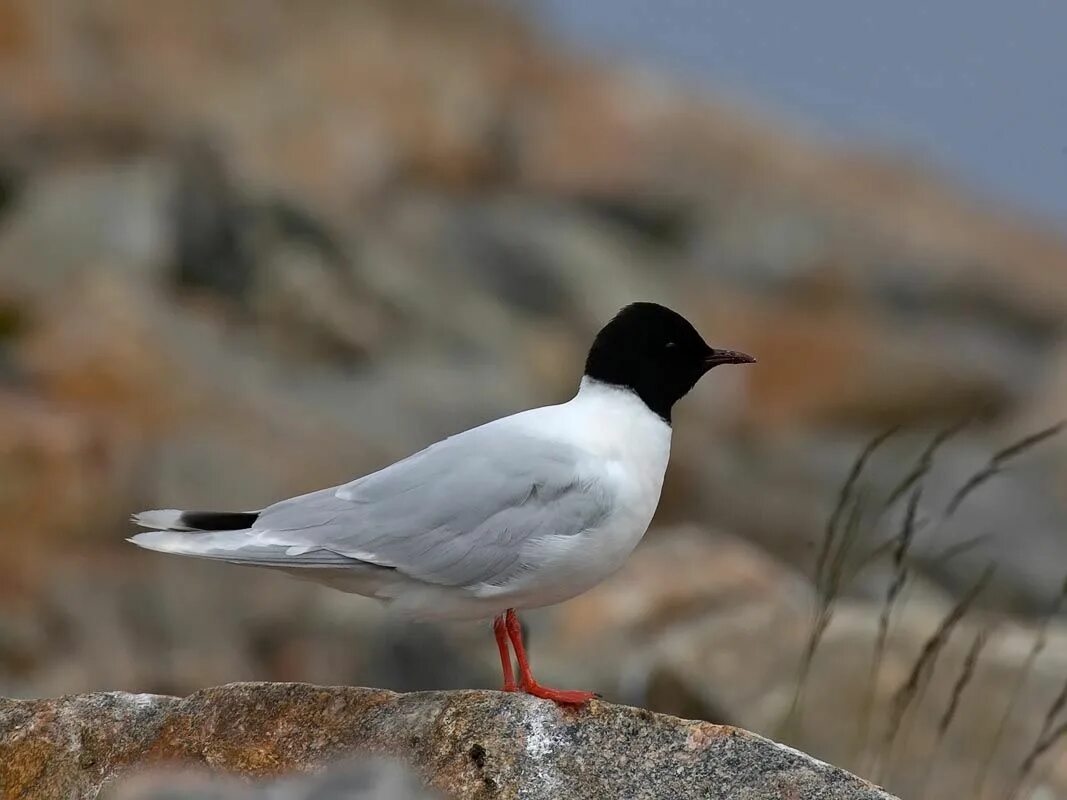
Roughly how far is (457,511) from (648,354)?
85cm

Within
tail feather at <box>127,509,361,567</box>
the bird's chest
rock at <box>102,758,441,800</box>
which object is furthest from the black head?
rock at <box>102,758,441,800</box>

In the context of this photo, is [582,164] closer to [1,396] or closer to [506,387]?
[506,387]

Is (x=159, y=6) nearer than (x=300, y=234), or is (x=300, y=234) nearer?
(x=300, y=234)

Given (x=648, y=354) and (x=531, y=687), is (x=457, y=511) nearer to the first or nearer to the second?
(x=531, y=687)

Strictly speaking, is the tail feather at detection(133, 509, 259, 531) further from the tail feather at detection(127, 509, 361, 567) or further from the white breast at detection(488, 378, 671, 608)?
the white breast at detection(488, 378, 671, 608)

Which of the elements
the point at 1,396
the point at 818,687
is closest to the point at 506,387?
the point at 1,396

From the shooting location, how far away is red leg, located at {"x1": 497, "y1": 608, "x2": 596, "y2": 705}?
4.30m

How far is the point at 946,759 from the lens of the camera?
20.7ft

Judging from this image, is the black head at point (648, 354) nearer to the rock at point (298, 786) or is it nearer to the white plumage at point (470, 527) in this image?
the white plumage at point (470, 527)

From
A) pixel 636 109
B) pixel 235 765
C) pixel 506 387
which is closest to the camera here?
pixel 235 765

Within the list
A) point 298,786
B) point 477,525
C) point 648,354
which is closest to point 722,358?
point 648,354

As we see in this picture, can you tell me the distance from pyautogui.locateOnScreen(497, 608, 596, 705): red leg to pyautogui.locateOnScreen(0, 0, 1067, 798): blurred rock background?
3.81 feet

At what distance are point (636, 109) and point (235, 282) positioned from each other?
1776cm

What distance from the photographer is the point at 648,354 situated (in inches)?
205
